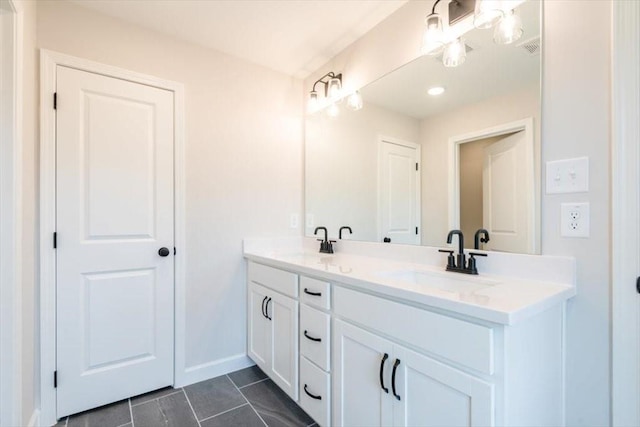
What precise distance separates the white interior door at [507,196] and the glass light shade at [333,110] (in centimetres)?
117

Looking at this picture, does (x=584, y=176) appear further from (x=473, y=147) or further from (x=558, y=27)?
(x=558, y=27)

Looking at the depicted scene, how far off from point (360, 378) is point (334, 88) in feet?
6.09

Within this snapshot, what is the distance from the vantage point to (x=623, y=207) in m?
0.98

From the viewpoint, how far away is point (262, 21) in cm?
184

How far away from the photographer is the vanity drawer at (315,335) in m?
1.42

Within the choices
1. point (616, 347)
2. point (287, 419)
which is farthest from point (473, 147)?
point (287, 419)

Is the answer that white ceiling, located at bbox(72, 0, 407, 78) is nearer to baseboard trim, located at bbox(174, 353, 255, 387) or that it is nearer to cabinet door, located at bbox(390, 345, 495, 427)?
cabinet door, located at bbox(390, 345, 495, 427)

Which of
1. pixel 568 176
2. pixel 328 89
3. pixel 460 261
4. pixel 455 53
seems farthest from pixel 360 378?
pixel 328 89

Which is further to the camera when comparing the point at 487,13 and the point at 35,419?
the point at 35,419

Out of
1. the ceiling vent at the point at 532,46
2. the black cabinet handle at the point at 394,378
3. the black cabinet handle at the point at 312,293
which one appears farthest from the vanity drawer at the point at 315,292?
the ceiling vent at the point at 532,46

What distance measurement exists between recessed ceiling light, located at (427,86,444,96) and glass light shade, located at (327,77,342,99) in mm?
740

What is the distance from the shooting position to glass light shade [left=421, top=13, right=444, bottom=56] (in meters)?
1.46

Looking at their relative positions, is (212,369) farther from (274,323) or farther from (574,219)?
(574,219)

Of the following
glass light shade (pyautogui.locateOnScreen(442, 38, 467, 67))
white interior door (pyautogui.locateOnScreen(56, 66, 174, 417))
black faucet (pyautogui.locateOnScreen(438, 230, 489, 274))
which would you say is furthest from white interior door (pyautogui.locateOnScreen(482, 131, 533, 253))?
white interior door (pyautogui.locateOnScreen(56, 66, 174, 417))
